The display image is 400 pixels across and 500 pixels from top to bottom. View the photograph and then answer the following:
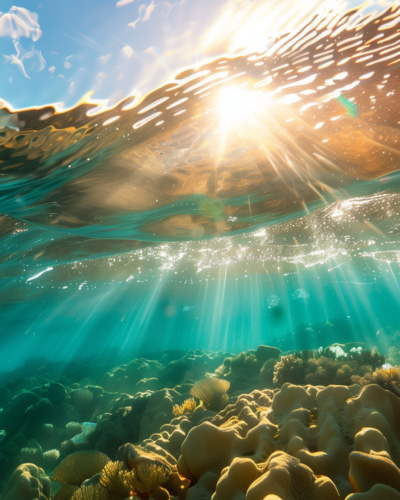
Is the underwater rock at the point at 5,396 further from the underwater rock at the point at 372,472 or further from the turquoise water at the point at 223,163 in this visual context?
the underwater rock at the point at 372,472

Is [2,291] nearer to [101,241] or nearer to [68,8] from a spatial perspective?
[101,241]

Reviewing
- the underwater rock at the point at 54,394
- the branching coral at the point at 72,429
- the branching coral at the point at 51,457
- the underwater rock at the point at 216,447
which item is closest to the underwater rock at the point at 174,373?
the branching coral at the point at 72,429

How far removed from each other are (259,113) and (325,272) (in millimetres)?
31379

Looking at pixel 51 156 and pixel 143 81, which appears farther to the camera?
pixel 51 156

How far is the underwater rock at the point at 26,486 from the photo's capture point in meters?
5.06

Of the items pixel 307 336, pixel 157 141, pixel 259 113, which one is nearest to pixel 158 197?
pixel 157 141

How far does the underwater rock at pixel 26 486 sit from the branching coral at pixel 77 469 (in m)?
0.94

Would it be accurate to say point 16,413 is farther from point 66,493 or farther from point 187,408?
point 66,493

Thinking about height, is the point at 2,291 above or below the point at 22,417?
above

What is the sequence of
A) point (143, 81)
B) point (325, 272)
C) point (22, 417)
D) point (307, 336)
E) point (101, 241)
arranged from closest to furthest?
point (143, 81), point (22, 417), point (101, 241), point (307, 336), point (325, 272)

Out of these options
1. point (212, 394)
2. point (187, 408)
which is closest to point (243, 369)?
point (187, 408)

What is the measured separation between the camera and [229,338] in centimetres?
16062

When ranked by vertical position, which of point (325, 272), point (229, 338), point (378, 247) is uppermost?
point (378, 247)

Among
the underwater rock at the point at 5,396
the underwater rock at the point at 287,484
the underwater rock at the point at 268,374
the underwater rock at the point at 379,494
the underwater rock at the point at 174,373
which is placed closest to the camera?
the underwater rock at the point at 379,494
